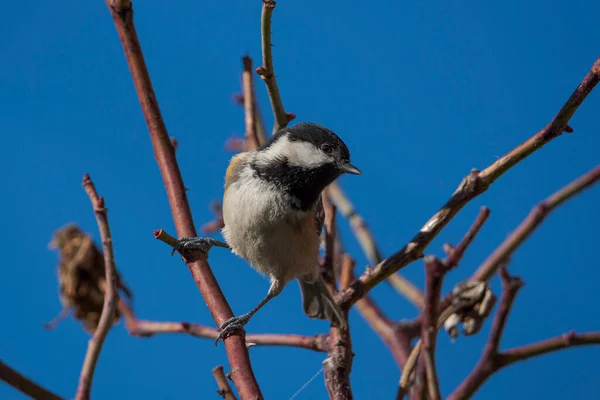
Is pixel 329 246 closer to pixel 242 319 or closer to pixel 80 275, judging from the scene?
pixel 242 319

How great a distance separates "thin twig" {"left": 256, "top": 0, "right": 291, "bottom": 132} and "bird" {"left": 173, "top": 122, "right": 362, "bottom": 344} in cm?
3

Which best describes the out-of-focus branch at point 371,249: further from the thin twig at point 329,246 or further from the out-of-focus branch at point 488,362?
the out-of-focus branch at point 488,362

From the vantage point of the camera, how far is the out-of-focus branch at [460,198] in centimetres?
122

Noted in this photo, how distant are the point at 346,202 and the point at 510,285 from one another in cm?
100

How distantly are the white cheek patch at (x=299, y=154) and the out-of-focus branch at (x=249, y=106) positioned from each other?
173mm

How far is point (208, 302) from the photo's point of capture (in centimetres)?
129

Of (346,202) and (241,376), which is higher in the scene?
(346,202)

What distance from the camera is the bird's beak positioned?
1.67 meters

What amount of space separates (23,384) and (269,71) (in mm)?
869

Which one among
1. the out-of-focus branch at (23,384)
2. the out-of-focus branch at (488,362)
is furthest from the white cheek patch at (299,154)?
the out-of-focus branch at (23,384)

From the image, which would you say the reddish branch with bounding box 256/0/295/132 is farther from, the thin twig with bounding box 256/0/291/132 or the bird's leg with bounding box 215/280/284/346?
the bird's leg with bounding box 215/280/284/346

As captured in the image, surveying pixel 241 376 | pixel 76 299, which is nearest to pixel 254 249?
pixel 76 299

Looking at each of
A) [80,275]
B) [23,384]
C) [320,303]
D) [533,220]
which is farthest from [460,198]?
[80,275]

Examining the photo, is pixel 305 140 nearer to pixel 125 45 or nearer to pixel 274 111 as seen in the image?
pixel 274 111
